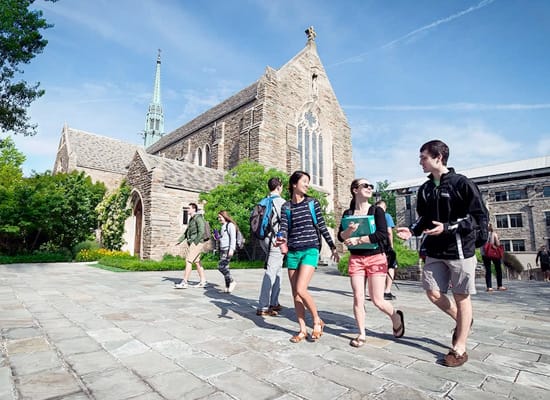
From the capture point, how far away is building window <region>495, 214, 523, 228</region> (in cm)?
3058

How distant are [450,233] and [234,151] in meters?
21.8

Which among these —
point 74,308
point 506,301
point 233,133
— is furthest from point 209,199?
point 506,301

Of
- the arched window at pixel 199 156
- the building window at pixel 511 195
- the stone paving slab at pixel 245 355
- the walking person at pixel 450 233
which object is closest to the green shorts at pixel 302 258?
the stone paving slab at pixel 245 355

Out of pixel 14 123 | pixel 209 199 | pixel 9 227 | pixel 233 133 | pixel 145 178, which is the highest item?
pixel 233 133

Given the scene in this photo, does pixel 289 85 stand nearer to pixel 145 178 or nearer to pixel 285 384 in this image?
pixel 145 178

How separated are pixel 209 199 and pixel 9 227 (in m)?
10.1

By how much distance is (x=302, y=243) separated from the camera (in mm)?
3502

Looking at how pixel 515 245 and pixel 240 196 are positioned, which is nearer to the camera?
pixel 240 196

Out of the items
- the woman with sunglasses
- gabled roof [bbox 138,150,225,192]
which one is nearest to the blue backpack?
the woman with sunglasses

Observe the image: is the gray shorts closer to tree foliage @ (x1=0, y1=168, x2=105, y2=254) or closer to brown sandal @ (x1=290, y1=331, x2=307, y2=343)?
brown sandal @ (x1=290, y1=331, x2=307, y2=343)

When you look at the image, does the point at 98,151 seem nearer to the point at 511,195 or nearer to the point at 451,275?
the point at 451,275

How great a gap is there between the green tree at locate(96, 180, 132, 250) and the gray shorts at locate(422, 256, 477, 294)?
18.0 m

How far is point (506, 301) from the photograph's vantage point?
6.58m

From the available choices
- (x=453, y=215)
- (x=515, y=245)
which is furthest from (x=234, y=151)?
(x=515, y=245)
